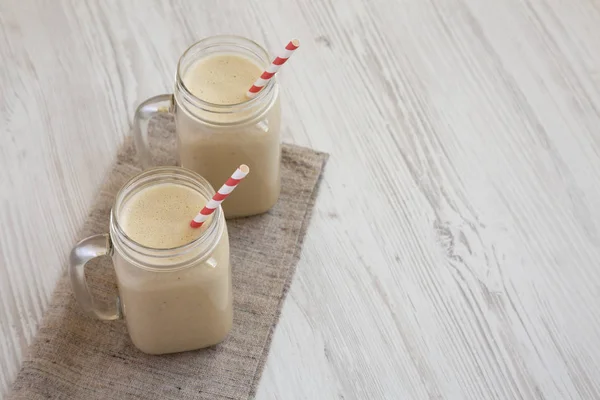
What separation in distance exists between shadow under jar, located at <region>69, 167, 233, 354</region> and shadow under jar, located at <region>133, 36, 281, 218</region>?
0.27 feet

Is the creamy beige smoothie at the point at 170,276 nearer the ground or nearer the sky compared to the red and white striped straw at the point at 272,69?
nearer the ground

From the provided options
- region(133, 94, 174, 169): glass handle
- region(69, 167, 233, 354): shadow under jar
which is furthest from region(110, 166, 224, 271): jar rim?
region(133, 94, 174, 169): glass handle

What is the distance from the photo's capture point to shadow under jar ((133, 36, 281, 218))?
103 cm

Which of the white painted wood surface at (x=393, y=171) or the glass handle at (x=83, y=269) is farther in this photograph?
the white painted wood surface at (x=393, y=171)

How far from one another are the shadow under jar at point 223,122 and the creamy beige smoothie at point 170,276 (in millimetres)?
88

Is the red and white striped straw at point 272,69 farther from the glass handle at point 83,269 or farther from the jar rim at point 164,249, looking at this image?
the glass handle at point 83,269

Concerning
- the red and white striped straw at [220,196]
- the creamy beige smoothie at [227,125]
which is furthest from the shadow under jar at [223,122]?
the red and white striped straw at [220,196]

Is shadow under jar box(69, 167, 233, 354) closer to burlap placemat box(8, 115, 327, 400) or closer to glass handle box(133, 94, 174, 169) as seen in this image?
burlap placemat box(8, 115, 327, 400)

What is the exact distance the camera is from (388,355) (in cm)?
108

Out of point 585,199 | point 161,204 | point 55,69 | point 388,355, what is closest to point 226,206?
point 161,204

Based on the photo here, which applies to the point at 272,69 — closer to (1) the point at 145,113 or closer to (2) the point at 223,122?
(2) the point at 223,122

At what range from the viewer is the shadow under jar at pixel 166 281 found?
0.92 meters

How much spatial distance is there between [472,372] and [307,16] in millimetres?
654

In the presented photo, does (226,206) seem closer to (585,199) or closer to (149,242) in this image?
(149,242)
